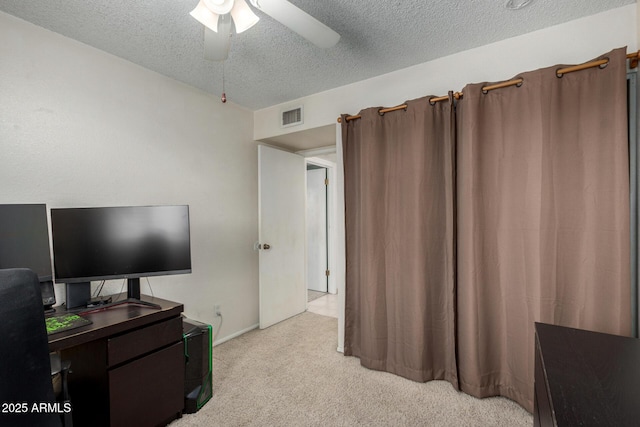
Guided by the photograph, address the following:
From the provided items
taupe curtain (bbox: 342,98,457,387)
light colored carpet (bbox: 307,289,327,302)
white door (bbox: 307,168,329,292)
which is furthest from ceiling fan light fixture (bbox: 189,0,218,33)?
light colored carpet (bbox: 307,289,327,302)

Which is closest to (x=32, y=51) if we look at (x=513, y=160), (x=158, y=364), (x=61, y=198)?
(x=61, y=198)

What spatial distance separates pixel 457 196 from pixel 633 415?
1.52 meters

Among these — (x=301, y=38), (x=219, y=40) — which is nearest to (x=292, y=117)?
(x=301, y=38)

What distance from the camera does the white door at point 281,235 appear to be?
3186mm

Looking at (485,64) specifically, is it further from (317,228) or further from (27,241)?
(317,228)

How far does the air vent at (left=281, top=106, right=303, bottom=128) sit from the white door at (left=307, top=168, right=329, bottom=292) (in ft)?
5.75

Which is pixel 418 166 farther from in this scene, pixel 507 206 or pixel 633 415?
pixel 633 415

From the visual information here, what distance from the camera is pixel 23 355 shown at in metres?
0.79

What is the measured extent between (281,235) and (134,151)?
1692 mm

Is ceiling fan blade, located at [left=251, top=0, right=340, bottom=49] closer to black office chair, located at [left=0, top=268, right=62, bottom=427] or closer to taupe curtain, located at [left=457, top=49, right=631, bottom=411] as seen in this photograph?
taupe curtain, located at [left=457, top=49, right=631, bottom=411]

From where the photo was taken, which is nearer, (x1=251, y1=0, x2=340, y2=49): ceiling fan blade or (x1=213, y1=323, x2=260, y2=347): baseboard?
(x1=251, y1=0, x2=340, y2=49): ceiling fan blade

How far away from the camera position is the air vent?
115 inches

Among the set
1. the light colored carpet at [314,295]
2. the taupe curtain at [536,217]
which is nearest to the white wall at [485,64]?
the taupe curtain at [536,217]

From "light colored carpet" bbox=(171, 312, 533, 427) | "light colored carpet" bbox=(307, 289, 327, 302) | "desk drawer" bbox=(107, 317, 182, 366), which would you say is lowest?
"light colored carpet" bbox=(307, 289, 327, 302)
